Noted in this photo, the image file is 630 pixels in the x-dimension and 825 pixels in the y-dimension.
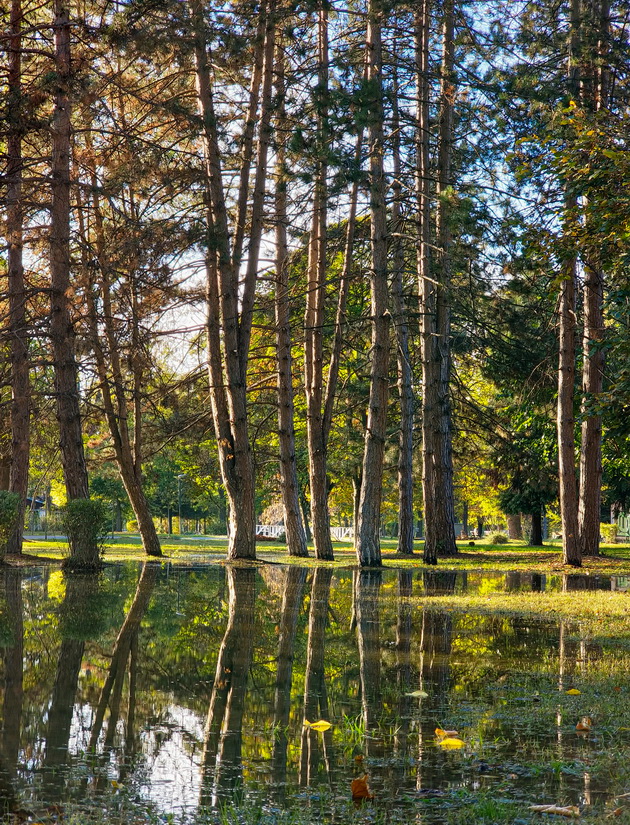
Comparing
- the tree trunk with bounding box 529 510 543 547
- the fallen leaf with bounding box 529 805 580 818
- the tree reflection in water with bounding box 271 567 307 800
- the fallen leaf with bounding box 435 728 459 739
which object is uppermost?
the fallen leaf with bounding box 529 805 580 818

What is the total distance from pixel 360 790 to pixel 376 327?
16.3m

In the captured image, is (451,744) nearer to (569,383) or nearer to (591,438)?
(569,383)

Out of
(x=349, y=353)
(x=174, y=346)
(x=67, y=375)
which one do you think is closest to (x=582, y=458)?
(x=349, y=353)

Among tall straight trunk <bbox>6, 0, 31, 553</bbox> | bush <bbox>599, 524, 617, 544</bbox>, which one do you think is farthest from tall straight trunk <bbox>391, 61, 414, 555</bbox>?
bush <bbox>599, 524, 617, 544</bbox>

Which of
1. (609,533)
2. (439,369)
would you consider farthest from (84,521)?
(609,533)

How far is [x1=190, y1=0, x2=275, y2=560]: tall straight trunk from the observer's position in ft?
65.3

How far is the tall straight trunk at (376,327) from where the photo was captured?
63.4ft

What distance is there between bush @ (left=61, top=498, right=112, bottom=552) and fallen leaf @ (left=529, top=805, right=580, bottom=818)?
13.8 m

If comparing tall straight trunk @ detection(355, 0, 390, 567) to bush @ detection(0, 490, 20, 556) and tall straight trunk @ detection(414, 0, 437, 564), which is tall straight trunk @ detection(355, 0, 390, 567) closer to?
tall straight trunk @ detection(414, 0, 437, 564)

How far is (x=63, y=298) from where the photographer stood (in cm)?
1861

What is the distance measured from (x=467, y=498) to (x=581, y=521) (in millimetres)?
32749

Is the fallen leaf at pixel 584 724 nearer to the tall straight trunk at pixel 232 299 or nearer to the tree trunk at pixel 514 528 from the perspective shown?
the tall straight trunk at pixel 232 299

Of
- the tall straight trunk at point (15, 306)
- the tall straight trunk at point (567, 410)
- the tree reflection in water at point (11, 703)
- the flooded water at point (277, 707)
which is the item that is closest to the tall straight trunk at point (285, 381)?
the tall straight trunk at point (15, 306)

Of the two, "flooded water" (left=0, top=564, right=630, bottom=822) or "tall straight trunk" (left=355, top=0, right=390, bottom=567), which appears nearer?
"flooded water" (left=0, top=564, right=630, bottom=822)
